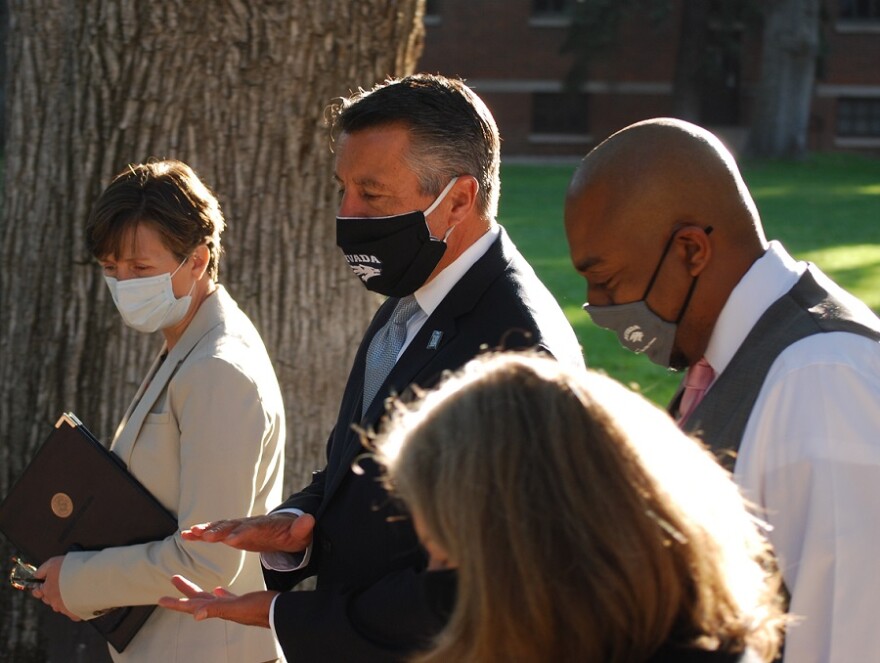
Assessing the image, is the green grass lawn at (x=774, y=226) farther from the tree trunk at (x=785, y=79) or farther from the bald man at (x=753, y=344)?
the tree trunk at (x=785, y=79)

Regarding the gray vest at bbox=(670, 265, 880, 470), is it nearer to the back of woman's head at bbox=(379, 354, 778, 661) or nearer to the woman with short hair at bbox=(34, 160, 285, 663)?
the back of woman's head at bbox=(379, 354, 778, 661)

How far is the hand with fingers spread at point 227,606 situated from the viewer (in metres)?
2.30

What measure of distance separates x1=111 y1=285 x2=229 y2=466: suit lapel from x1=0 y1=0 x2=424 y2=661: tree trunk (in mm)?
1441

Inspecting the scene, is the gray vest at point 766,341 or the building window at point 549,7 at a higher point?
the building window at point 549,7

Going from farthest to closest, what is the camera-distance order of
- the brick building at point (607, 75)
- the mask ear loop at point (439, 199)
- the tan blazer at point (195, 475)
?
the brick building at point (607, 75) < the tan blazer at point (195, 475) < the mask ear loop at point (439, 199)

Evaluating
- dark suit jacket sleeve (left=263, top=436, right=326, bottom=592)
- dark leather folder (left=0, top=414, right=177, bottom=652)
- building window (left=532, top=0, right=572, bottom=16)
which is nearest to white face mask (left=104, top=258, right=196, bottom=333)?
dark leather folder (left=0, top=414, right=177, bottom=652)

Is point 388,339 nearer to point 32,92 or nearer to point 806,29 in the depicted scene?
point 32,92

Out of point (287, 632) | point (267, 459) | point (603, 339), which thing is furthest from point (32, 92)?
point (603, 339)

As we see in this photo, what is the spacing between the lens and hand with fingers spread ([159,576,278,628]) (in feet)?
7.56

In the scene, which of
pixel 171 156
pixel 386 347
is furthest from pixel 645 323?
pixel 171 156

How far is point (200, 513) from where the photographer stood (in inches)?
118

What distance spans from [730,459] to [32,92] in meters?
3.42

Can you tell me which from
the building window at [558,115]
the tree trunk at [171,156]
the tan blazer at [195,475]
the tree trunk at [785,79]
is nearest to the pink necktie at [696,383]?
the tan blazer at [195,475]

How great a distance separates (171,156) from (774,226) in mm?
13375
